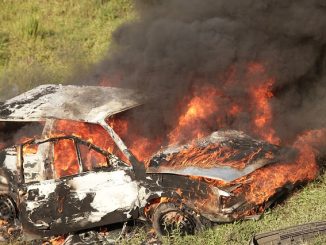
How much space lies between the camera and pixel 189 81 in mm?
8320

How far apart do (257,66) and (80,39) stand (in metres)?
7.75

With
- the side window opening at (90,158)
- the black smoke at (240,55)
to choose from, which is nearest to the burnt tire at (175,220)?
the side window opening at (90,158)

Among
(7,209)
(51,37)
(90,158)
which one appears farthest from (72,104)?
(51,37)

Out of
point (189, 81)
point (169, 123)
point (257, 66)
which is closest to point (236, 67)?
point (257, 66)

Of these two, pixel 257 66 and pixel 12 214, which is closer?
pixel 12 214

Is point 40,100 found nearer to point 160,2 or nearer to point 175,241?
point 175,241

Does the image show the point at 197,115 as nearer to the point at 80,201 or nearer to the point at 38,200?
the point at 80,201

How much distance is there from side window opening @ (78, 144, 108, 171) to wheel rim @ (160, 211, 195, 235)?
103 centimetres

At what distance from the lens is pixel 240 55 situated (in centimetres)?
873

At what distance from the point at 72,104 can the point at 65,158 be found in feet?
2.74

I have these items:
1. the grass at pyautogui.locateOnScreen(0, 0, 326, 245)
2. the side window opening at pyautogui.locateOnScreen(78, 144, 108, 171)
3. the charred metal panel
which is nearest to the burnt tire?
the charred metal panel

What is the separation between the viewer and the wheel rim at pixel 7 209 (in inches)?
281

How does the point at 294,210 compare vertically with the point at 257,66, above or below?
below

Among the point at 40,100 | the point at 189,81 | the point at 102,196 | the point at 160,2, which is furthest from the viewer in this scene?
the point at 160,2
